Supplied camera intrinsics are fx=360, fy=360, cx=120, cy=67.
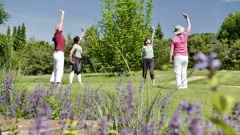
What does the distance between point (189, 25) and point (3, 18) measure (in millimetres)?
45736

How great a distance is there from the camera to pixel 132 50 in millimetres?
27516

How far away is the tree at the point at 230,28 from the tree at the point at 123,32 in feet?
164

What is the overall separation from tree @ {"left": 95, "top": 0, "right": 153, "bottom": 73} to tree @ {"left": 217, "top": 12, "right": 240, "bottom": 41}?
49842 mm

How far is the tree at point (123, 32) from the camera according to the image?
26812mm

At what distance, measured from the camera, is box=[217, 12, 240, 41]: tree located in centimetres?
7338

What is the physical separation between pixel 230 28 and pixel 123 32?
174 ft

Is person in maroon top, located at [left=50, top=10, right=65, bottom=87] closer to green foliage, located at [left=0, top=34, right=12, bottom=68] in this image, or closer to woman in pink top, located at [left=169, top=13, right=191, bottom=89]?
green foliage, located at [left=0, top=34, right=12, bottom=68]

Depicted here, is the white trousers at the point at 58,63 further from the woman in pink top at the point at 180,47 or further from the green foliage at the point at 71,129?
the green foliage at the point at 71,129

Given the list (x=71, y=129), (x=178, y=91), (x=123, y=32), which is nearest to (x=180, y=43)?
(x=178, y=91)

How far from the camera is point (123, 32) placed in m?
26.8

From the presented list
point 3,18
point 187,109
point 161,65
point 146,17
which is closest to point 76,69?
point 187,109

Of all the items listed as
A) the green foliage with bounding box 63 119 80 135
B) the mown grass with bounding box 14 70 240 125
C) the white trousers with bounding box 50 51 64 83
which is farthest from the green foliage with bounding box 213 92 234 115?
the white trousers with bounding box 50 51 64 83

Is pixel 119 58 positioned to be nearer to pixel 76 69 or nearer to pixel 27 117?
pixel 76 69

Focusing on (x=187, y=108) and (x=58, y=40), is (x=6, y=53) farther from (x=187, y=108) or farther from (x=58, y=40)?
(x=187, y=108)
